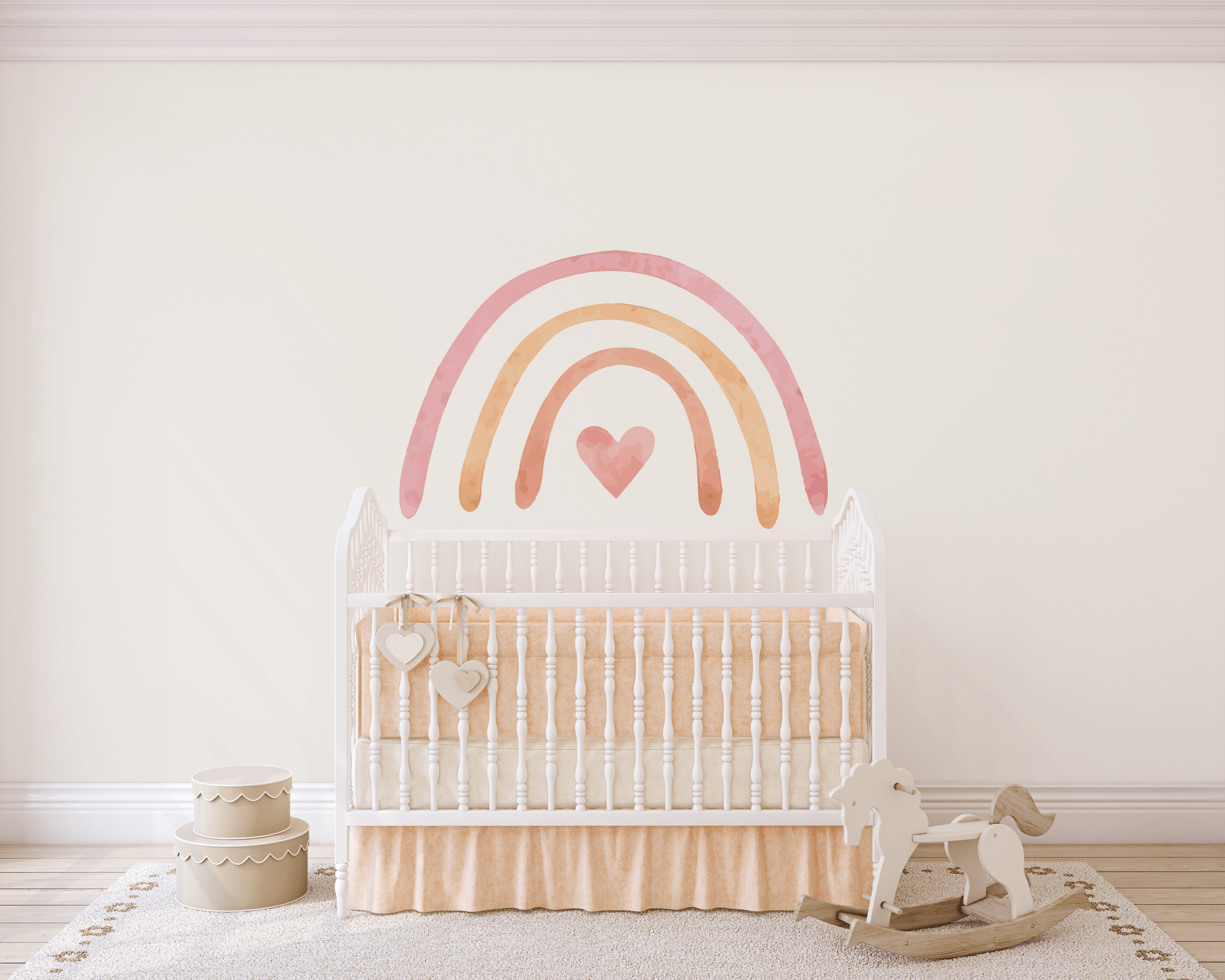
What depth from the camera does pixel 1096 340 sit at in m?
2.54

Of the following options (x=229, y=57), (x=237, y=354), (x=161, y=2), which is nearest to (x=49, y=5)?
(x=161, y=2)

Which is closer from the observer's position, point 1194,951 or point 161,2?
point 1194,951

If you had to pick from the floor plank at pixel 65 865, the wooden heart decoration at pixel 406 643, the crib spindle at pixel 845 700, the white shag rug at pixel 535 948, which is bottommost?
the floor plank at pixel 65 865

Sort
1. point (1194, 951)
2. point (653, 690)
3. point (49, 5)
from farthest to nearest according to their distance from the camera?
1. point (49, 5)
2. point (653, 690)
3. point (1194, 951)

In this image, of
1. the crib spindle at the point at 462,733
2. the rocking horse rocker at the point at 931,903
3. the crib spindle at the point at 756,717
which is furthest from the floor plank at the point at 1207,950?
the crib spindle at the point at 462,733

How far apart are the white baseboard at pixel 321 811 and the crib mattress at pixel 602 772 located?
2.30ft

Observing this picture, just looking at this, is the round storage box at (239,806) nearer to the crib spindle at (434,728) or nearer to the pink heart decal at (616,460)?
the crib spindle at (434,728)

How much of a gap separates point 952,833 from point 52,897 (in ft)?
6.55

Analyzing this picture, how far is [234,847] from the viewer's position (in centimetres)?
197

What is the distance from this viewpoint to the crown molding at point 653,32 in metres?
2.52

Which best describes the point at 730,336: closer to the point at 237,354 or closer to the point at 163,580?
the point at 237,354

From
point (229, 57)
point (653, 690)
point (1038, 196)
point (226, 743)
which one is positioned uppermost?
point (229, 57)

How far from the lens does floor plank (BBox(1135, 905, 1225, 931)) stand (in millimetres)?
1969

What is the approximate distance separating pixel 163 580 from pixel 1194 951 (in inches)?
102
